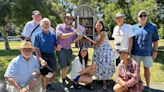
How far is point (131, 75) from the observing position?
675 centimetres

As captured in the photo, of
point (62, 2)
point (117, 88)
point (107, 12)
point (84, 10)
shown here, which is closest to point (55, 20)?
point (84, 10)

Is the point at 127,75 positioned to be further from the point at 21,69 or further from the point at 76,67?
the point at 21,69

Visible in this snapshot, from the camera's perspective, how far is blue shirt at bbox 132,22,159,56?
7881 mm

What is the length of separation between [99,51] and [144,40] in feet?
3.75

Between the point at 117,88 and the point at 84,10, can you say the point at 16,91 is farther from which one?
the point at 84,10

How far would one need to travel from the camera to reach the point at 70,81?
862 centimetres

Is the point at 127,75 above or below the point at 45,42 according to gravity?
below

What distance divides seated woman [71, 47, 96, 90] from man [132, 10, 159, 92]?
3.52ft

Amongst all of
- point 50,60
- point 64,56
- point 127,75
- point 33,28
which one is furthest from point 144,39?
point 33,28

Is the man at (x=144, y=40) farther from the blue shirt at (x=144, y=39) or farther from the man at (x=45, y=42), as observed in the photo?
→ the man at (x=45, y=42)

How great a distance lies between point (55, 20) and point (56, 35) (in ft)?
47.9

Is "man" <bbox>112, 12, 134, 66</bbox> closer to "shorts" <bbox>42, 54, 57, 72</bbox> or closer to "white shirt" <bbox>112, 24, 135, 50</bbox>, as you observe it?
"white shirt" <bbox>112, 24, 135, 50</bbox>

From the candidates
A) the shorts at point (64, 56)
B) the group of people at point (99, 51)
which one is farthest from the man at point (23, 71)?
the shorts at point (64, 56)

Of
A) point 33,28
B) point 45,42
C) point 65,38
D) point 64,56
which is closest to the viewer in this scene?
point 45,42
